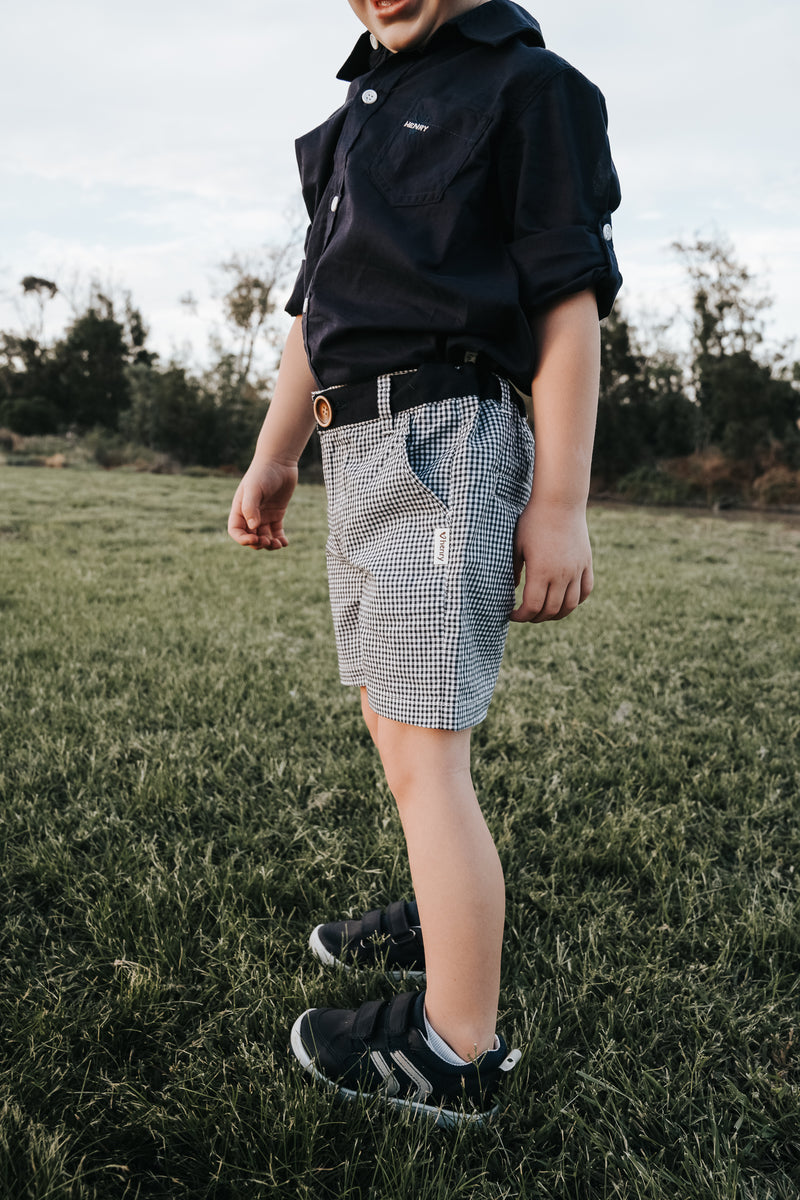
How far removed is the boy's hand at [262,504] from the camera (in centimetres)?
148

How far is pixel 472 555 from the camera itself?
1.04 m

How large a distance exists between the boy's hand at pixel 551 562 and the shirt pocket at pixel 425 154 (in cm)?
48

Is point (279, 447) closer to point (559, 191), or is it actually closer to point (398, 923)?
point (559, 191)

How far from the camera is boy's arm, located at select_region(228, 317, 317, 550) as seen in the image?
147 centimetres

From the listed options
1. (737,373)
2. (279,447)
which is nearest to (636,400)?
(737,373)

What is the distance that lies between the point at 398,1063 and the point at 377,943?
0.30 meters

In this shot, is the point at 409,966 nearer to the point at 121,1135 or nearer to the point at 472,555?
the point at 121,1135

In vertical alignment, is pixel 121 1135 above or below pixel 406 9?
below

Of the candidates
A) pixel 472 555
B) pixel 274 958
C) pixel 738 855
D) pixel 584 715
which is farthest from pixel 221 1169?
pixel 584 715

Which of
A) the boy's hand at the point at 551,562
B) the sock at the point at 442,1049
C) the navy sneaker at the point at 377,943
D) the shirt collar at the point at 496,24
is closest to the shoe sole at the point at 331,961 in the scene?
the navy sneaker at the point at 377,943

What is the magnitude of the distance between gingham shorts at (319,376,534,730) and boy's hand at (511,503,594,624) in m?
0.03

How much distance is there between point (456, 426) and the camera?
107cm

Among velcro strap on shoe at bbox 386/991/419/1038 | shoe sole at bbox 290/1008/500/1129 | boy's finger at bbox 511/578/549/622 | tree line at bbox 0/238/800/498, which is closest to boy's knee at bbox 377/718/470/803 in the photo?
boy's finger at bbox 511/578/549/622

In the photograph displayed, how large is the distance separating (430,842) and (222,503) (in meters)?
9.84
